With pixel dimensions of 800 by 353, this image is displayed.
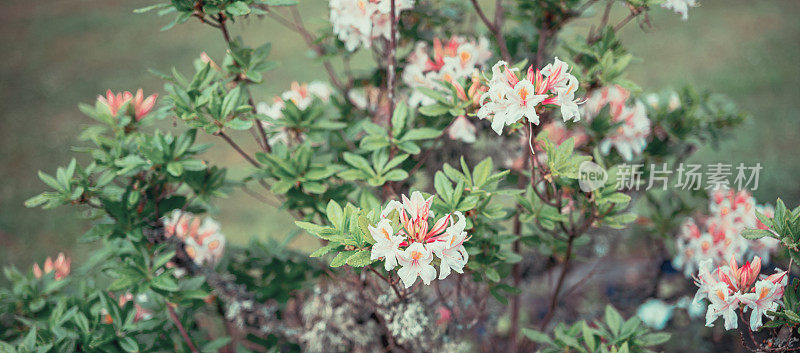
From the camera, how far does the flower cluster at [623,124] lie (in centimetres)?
166

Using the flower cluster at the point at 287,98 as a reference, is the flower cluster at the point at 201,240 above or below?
below

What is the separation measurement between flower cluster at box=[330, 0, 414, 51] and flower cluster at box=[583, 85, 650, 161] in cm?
64

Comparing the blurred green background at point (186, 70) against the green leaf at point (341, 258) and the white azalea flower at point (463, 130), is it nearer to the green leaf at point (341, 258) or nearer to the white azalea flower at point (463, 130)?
the white azalea flower at point (463, 130)

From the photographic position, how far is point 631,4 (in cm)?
142

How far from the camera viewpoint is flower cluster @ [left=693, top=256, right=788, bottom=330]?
3.69 ft

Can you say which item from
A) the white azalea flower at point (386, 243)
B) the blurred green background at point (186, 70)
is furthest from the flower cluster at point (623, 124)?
the blurred green background at point (186, 70)

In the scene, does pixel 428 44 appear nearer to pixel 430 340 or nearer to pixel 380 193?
pixel 380 193

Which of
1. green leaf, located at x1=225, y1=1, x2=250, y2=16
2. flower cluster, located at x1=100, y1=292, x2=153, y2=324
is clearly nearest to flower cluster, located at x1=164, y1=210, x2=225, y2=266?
flower cluster, located at x1=100, y1=292, x2=153, y2=324

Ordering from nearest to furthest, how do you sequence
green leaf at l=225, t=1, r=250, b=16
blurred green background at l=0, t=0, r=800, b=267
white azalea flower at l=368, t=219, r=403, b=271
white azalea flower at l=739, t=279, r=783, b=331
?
1. white azalea flower at l=368, t=219, r=403, b=271
2. white azalea flower at l=739, t=279, r=783, b=331
3. green leaf at l=225, t=1, r=250, b=16
4. blurred green background at l=0, t=0, r=800, b=267

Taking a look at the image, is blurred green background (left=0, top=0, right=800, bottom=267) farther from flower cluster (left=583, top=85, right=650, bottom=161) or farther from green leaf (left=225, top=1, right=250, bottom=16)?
green leaf (left=225, top=1, right=250, bottom=16)

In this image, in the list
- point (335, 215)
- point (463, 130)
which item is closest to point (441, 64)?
point (463, 130)

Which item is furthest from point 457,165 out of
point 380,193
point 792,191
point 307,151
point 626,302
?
point 792,191

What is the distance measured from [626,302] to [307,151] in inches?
53.7

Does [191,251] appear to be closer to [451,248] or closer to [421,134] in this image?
[421,134]
